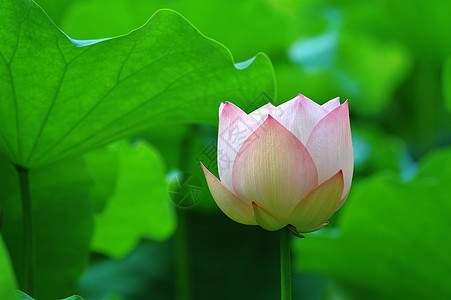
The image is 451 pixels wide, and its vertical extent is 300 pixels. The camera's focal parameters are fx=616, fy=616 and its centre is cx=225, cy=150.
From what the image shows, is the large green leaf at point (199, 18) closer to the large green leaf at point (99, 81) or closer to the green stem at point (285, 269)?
the large green leaf at point (99, 81)

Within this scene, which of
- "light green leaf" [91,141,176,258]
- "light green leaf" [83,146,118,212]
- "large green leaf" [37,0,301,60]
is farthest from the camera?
"large green leaf" [37,0,301,60]

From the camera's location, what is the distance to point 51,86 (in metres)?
Answer: 0.52

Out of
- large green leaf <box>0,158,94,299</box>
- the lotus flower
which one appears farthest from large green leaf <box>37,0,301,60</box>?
the lotus flower

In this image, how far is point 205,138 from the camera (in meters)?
1.20

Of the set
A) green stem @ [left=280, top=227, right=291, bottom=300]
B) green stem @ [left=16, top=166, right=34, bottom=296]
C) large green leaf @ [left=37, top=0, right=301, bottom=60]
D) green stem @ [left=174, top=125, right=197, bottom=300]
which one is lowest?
green stem @ [left=280, top=227, right=291, bottom=300]

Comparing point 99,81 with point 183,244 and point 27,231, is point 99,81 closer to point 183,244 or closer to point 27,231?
point 27,231

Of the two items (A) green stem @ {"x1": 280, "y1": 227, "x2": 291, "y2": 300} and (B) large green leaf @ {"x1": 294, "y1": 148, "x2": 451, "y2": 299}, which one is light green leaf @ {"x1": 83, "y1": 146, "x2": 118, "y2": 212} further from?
(A) green stem @ {"x1": 280, "y1": 227, "x2": 291, "y2": 300}

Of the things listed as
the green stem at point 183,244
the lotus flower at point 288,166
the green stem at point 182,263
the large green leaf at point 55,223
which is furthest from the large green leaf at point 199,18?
the lotus flower at point 288,166

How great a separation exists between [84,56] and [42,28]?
4cm

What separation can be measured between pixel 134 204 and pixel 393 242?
401mm

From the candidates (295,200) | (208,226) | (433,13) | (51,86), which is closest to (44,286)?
(51,86)

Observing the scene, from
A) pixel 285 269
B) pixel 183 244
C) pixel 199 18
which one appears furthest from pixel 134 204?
pixel 285 269

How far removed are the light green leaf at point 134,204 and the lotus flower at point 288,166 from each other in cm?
54

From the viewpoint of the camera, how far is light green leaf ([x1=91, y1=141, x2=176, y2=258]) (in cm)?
95
